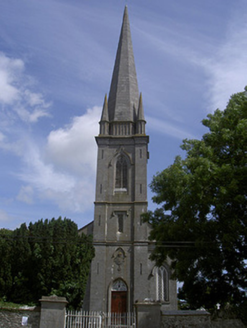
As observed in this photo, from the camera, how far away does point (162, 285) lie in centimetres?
3062

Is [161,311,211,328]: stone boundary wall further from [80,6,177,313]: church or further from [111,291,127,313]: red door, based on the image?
[111,291,127,313]: red door

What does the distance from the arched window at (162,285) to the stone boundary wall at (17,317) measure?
1772 cm

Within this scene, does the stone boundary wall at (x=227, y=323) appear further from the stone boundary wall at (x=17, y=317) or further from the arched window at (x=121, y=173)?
the arched window at (x=121, y=173)

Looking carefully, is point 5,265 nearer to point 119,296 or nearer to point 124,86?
point 119,296

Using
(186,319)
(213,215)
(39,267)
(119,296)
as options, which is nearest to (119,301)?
(119,296)

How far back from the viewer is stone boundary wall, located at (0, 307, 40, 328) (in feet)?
46.3

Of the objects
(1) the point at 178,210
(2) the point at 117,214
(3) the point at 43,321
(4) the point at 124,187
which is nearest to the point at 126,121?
(4) the point at 124,187

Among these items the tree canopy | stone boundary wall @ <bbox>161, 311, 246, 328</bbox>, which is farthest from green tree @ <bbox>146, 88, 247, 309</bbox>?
the tree canopy

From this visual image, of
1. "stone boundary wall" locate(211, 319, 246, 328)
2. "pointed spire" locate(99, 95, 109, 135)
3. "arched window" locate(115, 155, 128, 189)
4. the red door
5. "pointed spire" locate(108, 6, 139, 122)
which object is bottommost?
"stone boundary wall" locate(211, 319, 246, 328)

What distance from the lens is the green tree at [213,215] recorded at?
1584 cm

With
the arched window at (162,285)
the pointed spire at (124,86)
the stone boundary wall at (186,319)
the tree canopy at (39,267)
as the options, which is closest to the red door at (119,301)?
the arched window at (162,285)

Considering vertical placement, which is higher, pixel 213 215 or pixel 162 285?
pixel 213 215

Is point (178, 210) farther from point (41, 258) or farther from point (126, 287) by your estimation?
point (126, 287)

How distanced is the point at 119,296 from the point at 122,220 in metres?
6.12
